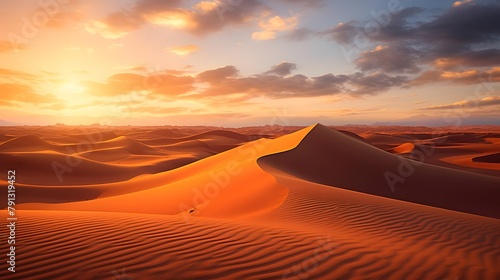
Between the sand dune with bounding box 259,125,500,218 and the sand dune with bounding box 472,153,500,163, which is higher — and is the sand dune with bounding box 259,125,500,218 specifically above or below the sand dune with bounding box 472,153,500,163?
above

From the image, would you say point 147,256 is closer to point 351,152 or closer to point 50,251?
point 50,251

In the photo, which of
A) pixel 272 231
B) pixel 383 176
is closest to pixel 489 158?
pixel 383 176

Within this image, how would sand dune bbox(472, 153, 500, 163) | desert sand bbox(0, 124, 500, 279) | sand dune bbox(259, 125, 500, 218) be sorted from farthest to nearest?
sand dune bbox(472, 153, 500, 163) < sand dune bbox(259, 125, 500, 218) < desert sand bbox(0, 124, 500, 279)

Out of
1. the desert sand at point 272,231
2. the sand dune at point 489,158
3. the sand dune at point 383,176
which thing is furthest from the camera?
the sand dune at point 489,158

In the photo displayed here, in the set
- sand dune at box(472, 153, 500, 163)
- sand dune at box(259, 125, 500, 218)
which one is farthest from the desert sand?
sand dune at box(472, 153, 500, 163)

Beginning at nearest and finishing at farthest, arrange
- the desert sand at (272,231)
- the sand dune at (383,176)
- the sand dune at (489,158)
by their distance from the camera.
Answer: the desert sand at (272,231) → the sand dune at (383,176) → the sand dune at (489,158)

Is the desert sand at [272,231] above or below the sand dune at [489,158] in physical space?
above

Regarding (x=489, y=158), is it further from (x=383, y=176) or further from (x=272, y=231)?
(x=272, y=231)

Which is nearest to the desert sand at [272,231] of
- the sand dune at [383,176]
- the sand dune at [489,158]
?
the sand dune at [383,176]

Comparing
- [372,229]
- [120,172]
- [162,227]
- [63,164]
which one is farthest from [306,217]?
[63,164]

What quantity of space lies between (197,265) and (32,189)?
17.8 m

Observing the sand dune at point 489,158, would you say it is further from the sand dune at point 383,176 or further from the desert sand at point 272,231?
the desert sand at point 272,231

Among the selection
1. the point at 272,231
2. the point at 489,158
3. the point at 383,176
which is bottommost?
the point at 489,158

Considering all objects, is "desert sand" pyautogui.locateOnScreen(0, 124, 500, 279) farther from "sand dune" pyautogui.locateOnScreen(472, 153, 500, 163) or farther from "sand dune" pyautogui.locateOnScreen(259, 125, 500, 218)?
"sand dune" pyautogui.locateOnScreen(472, 153, 500, 163)
